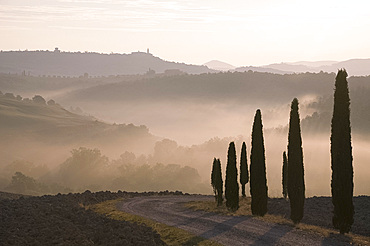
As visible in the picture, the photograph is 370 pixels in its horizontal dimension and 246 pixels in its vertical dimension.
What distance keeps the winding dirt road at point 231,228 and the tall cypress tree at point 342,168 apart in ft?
8.20

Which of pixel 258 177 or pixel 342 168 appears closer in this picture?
pixel 342 168

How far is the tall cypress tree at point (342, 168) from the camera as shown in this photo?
39125mm

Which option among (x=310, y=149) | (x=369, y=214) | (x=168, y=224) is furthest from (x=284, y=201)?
(x=310, y=149)

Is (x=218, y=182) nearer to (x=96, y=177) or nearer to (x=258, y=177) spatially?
(x=258, y=177)

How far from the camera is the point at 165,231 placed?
42156mm

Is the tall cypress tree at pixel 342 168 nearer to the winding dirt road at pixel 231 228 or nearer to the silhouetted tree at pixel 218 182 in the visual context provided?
the winding dirt road at pixel 231 228

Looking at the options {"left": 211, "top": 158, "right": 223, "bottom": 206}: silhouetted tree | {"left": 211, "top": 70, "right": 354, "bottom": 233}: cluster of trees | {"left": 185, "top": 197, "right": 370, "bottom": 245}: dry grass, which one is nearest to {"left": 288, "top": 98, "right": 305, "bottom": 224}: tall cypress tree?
{"left": 211, "top": 70, "right": 354, "bottom": 233}: cluster of trees

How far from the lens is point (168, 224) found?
4575 centimetres

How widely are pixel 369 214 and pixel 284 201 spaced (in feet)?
35.1

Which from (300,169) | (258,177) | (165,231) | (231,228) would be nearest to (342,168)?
(300,169)

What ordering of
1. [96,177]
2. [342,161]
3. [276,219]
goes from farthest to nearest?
[96,177], [276,219], [342,161]

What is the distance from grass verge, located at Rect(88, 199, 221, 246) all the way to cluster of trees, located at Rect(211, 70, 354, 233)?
33.2 feet

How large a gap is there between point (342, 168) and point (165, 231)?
15376 millimetres

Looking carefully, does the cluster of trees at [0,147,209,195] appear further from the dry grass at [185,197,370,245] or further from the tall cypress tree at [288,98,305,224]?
the tall cypress tree at [288,98,305,224]
